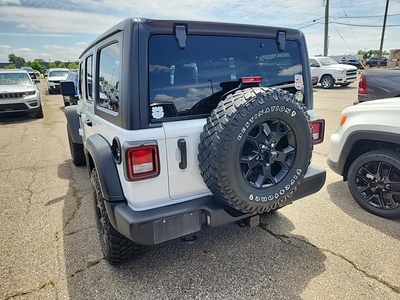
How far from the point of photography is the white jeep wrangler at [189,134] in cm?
185

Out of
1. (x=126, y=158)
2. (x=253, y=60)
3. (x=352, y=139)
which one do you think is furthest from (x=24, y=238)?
(x=352, y=139)

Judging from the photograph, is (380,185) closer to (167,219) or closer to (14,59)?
(167,219)

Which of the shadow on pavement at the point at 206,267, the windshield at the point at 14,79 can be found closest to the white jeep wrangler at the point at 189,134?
the shadow on pavement at the point at 206,267

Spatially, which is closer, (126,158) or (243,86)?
(126,158)

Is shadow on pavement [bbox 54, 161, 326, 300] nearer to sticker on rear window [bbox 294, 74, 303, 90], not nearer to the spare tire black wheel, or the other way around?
Answer: the spare tire black wheel

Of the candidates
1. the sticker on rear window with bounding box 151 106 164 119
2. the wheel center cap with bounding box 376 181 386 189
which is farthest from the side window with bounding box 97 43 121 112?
the wheel center cap with bounding box 376 181 386 189

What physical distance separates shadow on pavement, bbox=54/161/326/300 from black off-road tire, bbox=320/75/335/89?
16.4 m

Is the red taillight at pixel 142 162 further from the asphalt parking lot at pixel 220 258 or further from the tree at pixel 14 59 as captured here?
the tree at pixel 14 59

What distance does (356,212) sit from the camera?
324cm

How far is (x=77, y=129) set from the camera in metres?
4.54

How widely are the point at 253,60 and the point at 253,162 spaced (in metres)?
0.91

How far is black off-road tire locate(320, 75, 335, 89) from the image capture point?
55.7 feet

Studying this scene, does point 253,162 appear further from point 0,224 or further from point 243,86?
point 0,224

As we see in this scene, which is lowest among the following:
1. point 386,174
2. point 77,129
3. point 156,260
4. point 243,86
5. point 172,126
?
point 156,260
